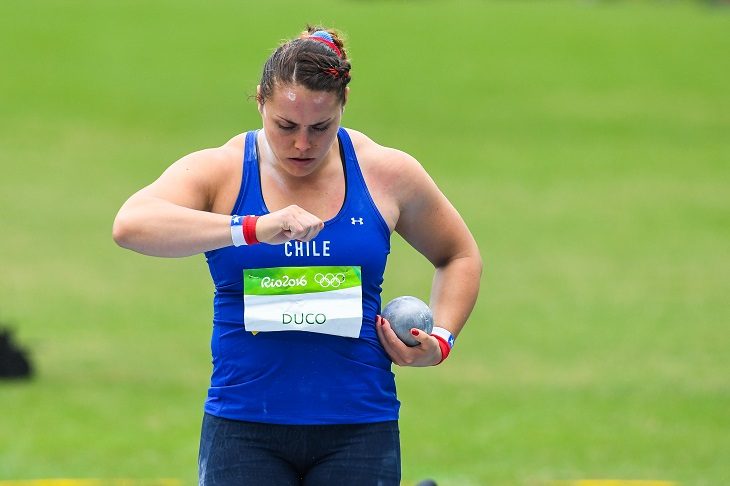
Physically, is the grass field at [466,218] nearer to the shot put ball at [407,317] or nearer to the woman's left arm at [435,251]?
the woman's left arm at [435,251]

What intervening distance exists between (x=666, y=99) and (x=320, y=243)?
3019 centimetres

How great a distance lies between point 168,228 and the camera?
151 inches

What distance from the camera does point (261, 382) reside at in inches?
161

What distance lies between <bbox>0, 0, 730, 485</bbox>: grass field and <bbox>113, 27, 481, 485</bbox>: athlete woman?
493 cm

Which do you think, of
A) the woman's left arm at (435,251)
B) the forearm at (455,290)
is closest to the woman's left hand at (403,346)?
the woman's left arm at (435,251)

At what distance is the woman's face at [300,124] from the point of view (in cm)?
394

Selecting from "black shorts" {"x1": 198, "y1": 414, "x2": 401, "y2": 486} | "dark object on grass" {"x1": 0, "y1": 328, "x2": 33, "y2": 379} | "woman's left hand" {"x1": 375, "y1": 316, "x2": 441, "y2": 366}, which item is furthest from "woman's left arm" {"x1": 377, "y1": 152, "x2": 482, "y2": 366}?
"dark object on grass" {"x1": 0, "y1": 328, "x2": 33, "y2": 379}

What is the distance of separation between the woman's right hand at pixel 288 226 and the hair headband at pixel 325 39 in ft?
1.86

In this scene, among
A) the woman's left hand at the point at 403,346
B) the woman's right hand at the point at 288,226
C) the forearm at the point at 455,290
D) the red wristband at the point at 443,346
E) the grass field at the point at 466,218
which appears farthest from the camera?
the grass field at the point at 466,218

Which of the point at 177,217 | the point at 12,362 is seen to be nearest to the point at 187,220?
the point at 177,217

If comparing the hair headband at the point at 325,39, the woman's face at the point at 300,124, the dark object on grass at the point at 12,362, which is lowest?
the dark object on grass at the point at 12,362

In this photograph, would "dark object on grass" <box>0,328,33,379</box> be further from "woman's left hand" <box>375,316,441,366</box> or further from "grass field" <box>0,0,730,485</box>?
"woman's left hand" <box>375,316,441,366</box>

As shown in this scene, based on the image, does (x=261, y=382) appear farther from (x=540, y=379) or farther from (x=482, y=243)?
(x=482, y=243)

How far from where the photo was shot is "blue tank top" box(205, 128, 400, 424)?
4.07 m
